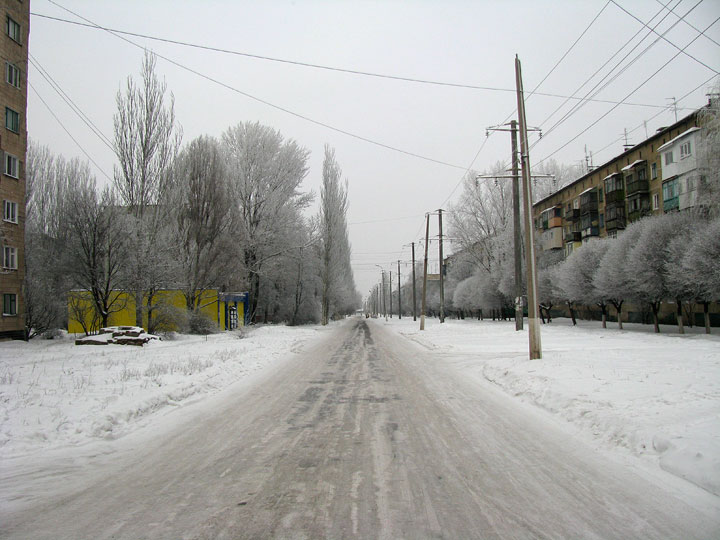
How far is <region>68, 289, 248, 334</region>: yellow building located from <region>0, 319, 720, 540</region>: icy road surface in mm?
19382

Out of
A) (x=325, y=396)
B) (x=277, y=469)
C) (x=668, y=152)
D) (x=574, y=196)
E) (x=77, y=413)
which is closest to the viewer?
(x=277, y=469)

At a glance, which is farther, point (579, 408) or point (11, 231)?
point (11, 231)

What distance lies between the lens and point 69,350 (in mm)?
18266

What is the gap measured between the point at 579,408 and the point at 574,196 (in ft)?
166

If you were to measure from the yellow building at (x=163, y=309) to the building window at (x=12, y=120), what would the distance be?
873cm

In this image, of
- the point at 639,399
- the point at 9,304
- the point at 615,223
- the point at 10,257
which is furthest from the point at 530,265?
the point at 615,223

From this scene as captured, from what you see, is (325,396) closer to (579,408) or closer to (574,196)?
(579,408)

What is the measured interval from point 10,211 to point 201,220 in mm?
9546

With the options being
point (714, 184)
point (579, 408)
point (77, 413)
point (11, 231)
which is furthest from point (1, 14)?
point (714, 184)

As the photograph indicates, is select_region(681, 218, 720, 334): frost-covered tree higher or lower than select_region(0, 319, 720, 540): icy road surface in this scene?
higher

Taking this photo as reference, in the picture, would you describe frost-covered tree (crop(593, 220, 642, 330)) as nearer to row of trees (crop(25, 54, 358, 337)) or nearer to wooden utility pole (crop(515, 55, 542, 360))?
wooden utility pole (crop(515, 55, 542, 360))

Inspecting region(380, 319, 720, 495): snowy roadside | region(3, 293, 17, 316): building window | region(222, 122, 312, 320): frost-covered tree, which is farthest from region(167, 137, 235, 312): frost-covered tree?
region(380, 319, 720, 495): snowy roadside

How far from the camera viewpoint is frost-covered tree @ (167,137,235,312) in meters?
28.5

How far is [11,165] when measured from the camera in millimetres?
24156
